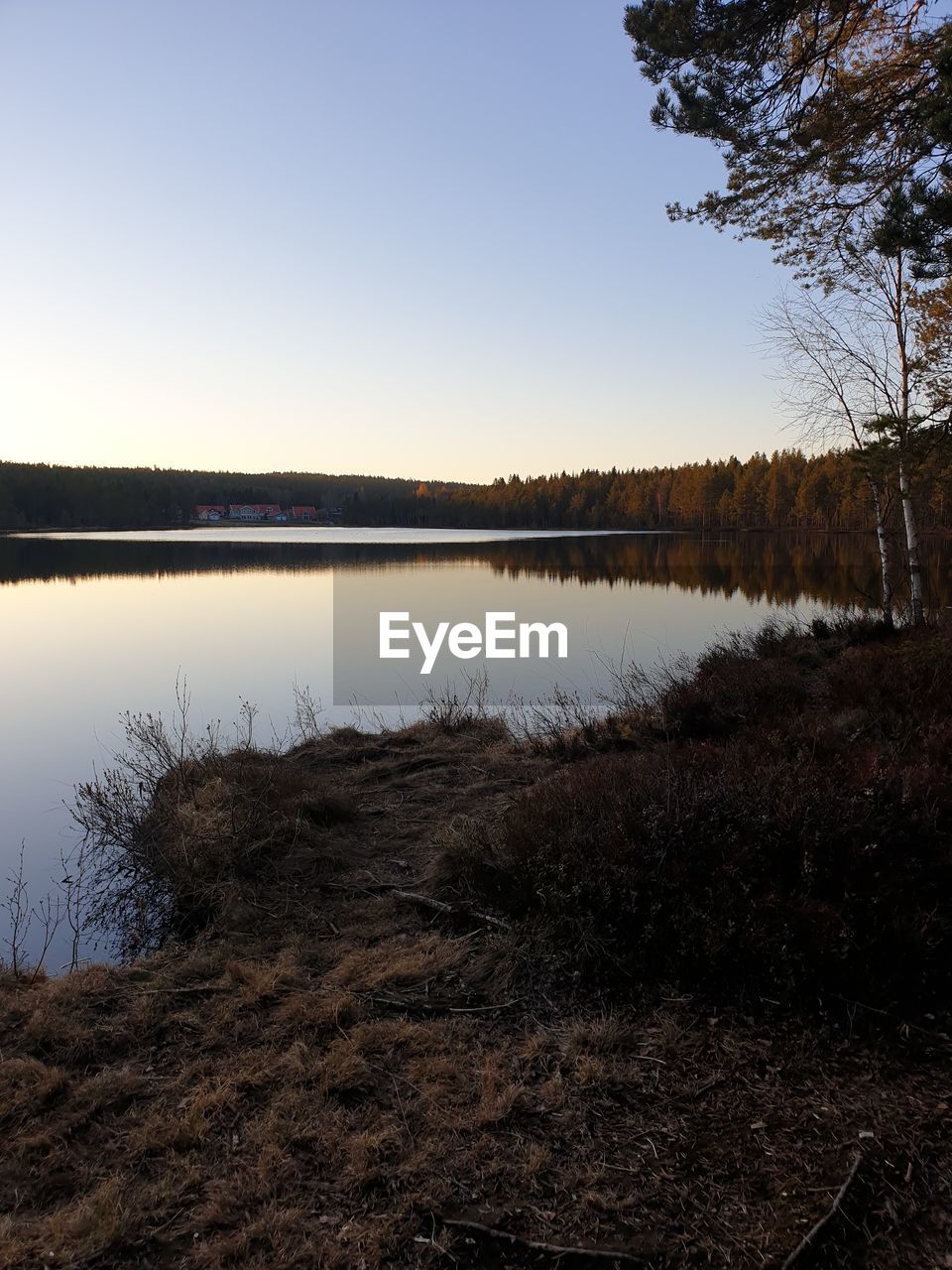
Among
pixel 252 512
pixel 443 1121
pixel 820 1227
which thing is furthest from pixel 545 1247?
pixel 252 512

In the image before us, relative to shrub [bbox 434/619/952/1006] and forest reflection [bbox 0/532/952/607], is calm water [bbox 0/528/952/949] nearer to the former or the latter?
forest reflection [bbox 0/532/952/607]

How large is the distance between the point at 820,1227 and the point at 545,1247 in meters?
1.07

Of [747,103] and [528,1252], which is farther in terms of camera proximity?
[747,103]

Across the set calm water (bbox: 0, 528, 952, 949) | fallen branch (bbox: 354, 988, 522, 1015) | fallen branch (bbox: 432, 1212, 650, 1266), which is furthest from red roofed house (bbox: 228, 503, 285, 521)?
fallen branch (bbox: 432, 1212, 650, 1266)

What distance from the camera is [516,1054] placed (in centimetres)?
429

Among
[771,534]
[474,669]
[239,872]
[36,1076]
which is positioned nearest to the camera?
[36,1076]

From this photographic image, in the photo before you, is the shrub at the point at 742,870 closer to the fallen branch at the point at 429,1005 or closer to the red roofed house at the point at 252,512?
the fallen branch at the point at 429,1005

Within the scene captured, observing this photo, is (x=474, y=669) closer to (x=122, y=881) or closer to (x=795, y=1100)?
(x=122, y=881)

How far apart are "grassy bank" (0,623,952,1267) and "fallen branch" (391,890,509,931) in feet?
0.08

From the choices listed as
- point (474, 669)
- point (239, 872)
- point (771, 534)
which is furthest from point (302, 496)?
point (239, 872)

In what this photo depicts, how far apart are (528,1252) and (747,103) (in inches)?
395

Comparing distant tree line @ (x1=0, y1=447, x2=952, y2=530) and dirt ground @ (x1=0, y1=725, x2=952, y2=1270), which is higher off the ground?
distant tree line @ (x1=0, y1=447, x2=952, y2=530)

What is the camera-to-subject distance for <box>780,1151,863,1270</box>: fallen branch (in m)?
2.92

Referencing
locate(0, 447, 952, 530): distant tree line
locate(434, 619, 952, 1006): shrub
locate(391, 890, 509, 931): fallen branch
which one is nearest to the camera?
locate(434, 619, 952, 1006): shrub
